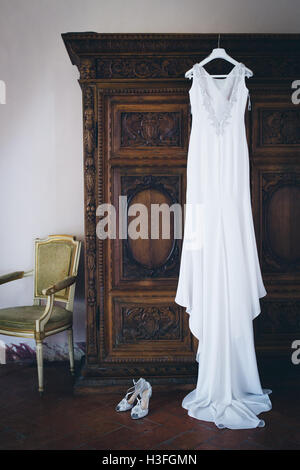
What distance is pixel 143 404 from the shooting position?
2.43 metres

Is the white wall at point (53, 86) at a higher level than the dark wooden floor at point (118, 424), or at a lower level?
higher

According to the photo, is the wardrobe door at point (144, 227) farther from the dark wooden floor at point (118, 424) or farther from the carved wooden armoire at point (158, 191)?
the dark wooden floor at point (118, 424)

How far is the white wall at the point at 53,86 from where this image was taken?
3.35 m

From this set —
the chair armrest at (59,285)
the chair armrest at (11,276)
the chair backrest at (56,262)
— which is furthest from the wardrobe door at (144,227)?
the chair armrest at (11,276)

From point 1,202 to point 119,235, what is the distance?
1301 millimetres

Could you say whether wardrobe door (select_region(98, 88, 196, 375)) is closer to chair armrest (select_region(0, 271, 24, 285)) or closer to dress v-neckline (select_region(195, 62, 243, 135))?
dress v-neckline (select_region(195, 62, 243, 135))

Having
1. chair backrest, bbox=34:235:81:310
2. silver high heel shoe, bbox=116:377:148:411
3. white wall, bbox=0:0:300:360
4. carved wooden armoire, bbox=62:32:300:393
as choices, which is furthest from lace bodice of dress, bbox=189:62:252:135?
silver high heel shoe, bbox=116:377:148:411

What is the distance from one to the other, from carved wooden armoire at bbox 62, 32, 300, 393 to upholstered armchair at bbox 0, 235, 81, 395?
28cm

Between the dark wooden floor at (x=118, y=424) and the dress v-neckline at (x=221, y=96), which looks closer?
the dark wooden floor at (x=118, y=424)

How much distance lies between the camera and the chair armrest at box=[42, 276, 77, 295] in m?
2.73

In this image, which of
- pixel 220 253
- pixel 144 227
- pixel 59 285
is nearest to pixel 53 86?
pixel 144 227

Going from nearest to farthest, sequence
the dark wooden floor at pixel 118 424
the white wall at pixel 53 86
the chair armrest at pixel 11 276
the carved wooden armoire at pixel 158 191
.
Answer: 1. the dark wooden floor at pixel 118 424
2. the carved wooden armoire at pixel 158 191
3. the chair armrest at pixel 11 276
4. the white wall at pixel 53 86

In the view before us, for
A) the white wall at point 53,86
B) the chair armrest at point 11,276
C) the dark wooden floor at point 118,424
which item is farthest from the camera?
the white wall at point 53,86

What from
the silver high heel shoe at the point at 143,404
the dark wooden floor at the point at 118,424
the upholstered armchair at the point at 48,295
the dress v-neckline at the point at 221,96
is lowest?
the dark wooden floor at the point at 118,424
